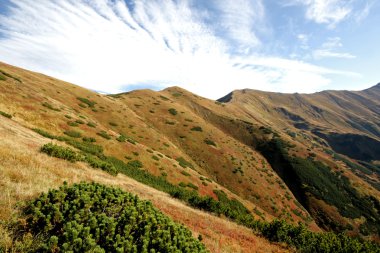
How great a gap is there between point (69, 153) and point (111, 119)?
33.4m

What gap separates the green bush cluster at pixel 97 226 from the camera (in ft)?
15.3

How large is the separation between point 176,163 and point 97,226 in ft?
114

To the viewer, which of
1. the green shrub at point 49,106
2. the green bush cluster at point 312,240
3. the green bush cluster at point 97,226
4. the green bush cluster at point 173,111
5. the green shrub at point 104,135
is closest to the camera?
the green bush cluster at point 97,226

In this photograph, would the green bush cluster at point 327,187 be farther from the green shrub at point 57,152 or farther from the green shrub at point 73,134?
the green shrub at point 57,152

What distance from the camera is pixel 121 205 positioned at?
22.7 feet

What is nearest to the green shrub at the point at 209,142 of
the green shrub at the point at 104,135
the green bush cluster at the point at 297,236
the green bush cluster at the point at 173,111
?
the green bush cluster at the point at 173,111

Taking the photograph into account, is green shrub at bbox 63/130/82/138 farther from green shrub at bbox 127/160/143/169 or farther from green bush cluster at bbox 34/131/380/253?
green bush cluster at bbox 34/131/380/253

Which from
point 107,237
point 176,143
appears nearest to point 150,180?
point 107,237

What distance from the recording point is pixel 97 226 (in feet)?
17.3

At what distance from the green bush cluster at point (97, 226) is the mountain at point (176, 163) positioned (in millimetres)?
850

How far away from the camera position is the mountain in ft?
39.1

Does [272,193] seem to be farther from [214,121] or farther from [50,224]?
[50,224]

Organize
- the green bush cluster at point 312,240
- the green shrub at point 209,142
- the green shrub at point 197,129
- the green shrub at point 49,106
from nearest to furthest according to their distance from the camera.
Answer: the green bush cluster at point 312,240 → the green shrub at point 49,106 → the green shrub at point 209,142 → the green shrub at point 197,129

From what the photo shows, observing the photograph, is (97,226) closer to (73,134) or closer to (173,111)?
(73,134)
